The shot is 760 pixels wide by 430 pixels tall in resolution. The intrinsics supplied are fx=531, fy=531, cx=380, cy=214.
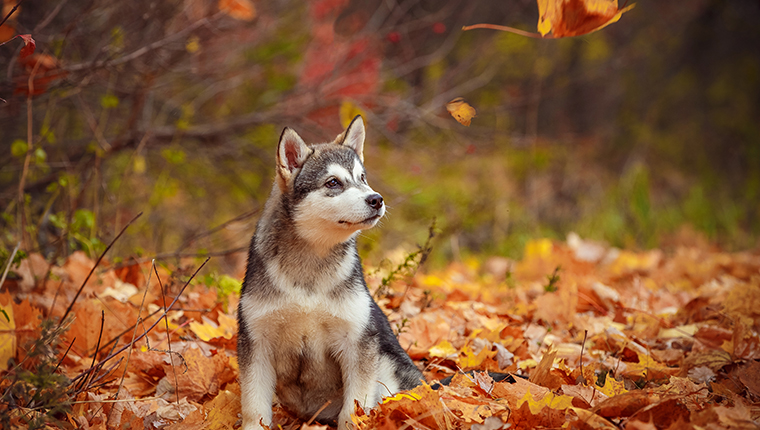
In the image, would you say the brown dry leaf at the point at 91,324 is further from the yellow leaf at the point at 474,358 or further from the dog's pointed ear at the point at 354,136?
the yellow leaf at the point at 474,358

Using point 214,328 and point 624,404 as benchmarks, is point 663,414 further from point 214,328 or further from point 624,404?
point 214,328

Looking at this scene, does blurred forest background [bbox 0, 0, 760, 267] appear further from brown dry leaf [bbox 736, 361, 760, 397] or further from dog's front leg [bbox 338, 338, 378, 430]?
brown dry leaf [bbox 736, 361, 760, 397]

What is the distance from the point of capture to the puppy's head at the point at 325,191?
2684 mm

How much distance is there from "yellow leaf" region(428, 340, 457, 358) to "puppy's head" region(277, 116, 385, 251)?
3.38ft

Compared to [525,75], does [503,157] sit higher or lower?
lower

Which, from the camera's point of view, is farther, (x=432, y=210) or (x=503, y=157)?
(x=503, y=157)

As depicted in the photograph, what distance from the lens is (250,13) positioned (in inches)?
187

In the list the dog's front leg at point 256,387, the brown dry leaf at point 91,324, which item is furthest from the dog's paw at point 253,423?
the brown dry leaf at point 91,324

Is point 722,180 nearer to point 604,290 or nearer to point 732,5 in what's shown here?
point 732,5

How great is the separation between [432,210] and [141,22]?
4464 millimetres

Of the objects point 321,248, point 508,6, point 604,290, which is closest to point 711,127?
point 508,6

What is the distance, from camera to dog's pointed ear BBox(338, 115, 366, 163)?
3.13 metres

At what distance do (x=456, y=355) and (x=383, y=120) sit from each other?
12.8 feet

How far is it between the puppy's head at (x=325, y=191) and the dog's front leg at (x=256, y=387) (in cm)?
62
